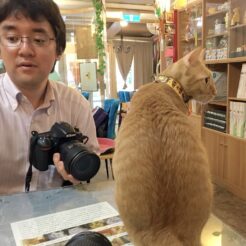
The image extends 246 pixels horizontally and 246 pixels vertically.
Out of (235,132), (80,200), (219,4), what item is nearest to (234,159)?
(235,132)

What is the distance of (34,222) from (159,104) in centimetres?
44

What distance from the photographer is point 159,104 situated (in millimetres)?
618

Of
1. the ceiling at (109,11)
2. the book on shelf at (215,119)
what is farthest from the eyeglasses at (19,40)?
the ceiling at (109,11)

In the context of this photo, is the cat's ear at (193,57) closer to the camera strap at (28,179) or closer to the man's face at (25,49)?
the man's face at (25,49)

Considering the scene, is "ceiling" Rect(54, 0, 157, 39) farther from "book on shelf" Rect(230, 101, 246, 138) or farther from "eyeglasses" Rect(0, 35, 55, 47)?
"eyeglasses" Rect(0, 35, 55, 47)

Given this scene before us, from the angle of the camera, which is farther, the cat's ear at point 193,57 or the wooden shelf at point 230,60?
the wooden shelf at point 230,60

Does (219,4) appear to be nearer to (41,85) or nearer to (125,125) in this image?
(41,85)

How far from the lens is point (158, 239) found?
1.75 ft

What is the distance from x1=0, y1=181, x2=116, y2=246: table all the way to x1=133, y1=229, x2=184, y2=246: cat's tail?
25 cm

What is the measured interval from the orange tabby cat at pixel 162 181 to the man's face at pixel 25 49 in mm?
396

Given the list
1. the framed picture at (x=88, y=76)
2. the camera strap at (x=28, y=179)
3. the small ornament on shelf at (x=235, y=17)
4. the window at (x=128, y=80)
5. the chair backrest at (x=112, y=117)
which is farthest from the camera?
the window at (x=128, y=80)

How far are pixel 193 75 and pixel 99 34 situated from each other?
317 centimetres

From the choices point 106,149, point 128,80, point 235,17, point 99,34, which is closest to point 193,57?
point 106,149

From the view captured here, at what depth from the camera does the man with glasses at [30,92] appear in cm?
81
